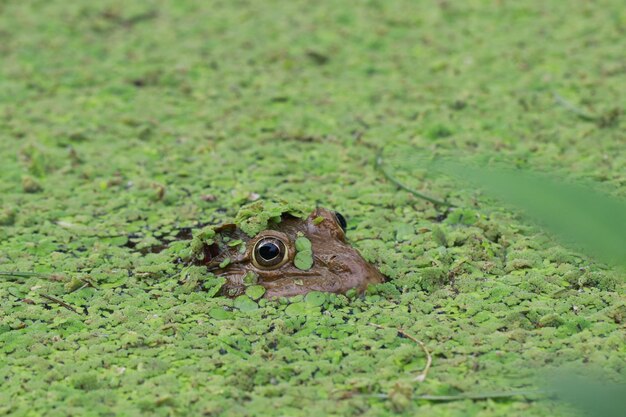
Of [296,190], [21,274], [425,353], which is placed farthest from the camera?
[296,190]

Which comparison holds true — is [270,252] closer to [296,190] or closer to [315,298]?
[315,298]

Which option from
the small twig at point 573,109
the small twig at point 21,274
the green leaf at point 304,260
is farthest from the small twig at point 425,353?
the small twig at point 573,109

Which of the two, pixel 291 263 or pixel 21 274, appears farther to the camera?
pixel 21 274

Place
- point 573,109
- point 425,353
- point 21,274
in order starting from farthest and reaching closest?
point 573,109 → point 21,274 → point 425,353

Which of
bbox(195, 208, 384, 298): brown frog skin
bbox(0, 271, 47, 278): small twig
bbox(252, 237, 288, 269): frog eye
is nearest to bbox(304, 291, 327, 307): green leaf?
bbox(195, 208, 384, 298): brown frog skin

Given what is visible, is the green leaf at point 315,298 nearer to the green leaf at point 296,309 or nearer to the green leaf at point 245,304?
the green leaf at point 296,309

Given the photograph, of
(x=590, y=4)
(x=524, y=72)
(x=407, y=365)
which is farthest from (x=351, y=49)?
(x=407, y=365)

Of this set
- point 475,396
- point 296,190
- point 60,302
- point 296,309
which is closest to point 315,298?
point 296,309
